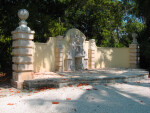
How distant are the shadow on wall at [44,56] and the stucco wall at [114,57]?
4261 millimetres

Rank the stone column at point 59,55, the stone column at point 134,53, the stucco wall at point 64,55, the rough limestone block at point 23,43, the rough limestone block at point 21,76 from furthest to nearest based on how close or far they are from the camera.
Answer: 1. the stone column at point 134,53
2. the stone column at point 59,55
3. the stucco wall at point 64,55
4. the rough limestone block at point 21,76
5. the rough limestone block at point 23,43

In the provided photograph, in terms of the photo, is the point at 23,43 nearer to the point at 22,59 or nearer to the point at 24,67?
the point at 22,59

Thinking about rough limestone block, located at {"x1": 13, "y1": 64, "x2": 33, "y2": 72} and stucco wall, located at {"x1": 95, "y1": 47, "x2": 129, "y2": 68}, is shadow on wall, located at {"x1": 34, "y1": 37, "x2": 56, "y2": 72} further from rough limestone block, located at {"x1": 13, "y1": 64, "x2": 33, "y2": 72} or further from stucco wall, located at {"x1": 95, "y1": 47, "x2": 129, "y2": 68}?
stucco wall, located at {"x1": 95, "y1": 47, "x2": 129, "y2": 68}

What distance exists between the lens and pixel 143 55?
42.8ft

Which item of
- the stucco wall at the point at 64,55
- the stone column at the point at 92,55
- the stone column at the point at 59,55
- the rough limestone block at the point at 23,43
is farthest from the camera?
the stone column at the point at 92,55

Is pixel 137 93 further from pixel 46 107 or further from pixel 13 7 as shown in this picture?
pixel 13 7

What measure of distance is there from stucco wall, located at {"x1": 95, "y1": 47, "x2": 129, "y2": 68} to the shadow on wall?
4261 mm

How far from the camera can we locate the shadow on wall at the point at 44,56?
31.9ft

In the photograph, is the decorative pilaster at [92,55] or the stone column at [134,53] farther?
the stone column at [134,53]

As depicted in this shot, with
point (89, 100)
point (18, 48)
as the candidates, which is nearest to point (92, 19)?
point (18, 48)

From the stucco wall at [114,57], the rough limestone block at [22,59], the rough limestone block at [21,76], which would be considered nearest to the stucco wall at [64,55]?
the stucco wall at [114,57]

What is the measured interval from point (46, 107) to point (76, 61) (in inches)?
274

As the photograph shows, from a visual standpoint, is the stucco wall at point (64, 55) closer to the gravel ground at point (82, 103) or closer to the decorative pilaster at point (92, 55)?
the decorative pilaster at point (92, 55)

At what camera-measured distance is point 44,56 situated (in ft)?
32.9
